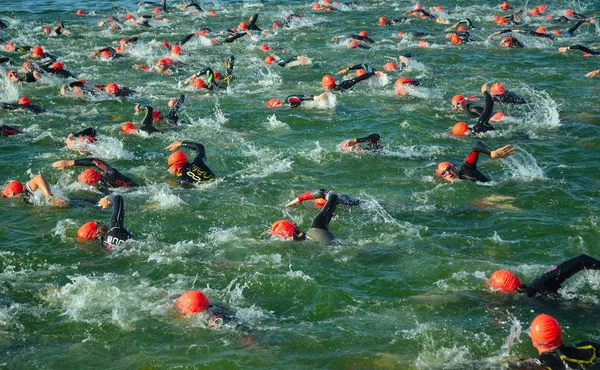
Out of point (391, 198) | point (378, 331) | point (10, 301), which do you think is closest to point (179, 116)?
point (391, 198)

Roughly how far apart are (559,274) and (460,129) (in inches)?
331

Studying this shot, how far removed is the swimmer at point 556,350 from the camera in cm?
804

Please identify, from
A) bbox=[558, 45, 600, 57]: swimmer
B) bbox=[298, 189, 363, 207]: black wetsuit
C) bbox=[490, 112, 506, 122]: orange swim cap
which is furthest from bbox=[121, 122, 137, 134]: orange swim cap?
bbox=[558, 45, 600, 57]: swimmer

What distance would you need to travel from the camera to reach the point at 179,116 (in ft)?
66.1

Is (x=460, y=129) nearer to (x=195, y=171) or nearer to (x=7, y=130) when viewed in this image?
(x=195, y=171)

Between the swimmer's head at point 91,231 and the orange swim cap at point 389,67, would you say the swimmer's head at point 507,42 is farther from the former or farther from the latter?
the swimmer's head at point 91,231

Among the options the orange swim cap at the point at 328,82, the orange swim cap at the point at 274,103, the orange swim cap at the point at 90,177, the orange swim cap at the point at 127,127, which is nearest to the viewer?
the orange swim cap at the point at 90,177

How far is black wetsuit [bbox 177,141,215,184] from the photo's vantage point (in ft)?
48.7

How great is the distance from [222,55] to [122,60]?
401 centimetres

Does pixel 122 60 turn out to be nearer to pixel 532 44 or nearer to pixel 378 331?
pixel 532 44

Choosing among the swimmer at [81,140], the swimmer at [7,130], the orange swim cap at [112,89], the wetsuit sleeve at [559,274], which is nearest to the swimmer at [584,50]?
the orange swim cap at [112,89]

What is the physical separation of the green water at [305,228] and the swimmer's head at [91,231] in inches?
12.0

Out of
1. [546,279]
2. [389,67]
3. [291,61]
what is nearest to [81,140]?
[291,61]

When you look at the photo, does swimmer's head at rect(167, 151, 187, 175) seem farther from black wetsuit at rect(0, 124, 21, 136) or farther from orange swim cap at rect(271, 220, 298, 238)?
black wetsuit at rect(0, 124, 21, 136)
